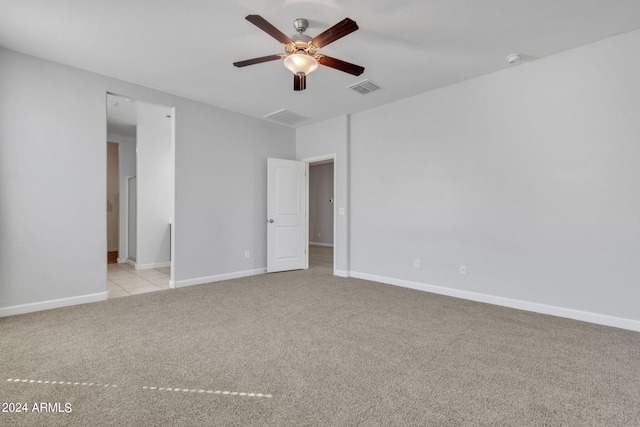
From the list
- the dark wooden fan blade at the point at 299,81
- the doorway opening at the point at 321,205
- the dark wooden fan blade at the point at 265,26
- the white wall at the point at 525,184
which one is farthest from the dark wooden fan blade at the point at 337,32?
the doorway opening at the point at 321,205

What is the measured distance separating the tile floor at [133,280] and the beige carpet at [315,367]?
820 millimetres

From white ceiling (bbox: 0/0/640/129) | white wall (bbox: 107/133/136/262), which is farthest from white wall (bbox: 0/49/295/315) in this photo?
white wall (bbox: 107/133/136/262)

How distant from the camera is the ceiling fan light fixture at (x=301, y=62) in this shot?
265 cm

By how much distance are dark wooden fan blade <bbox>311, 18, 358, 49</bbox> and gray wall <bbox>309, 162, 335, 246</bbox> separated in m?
7.25

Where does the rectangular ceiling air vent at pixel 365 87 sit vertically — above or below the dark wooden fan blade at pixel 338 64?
above

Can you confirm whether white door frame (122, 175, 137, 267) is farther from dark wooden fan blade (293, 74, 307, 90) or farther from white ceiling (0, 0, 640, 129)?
dark wooden fan blade (293, 74, 307, 90)

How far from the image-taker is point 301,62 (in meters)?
2.67

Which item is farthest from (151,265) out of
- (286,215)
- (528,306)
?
(528,306)

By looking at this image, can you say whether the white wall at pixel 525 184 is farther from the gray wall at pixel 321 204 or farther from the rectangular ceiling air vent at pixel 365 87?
the gray wall at pixel 321 204

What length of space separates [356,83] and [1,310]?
4.70 metres

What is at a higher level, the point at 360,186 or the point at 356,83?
the point at 356,83

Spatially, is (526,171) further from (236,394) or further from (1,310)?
(1,310)

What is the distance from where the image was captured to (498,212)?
12.0 feet

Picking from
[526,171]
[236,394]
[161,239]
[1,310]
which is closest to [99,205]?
[1,310]
